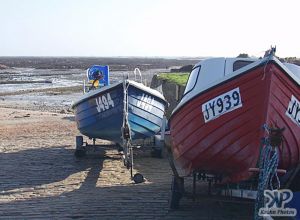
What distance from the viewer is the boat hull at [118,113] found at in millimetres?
10516

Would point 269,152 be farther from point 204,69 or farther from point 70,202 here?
point 70,202

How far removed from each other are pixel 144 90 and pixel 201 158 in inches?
163

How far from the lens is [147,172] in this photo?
405 inches

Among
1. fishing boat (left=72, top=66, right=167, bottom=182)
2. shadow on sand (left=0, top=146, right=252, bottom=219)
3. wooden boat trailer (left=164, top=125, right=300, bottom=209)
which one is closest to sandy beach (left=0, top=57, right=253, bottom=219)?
shadow on sand (left=0, top=146, right=252, bottom=219)

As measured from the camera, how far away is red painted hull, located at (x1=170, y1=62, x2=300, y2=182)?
→ 6.14 metres

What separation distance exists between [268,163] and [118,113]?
533 centimetres

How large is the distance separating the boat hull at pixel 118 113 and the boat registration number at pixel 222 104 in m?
3.98

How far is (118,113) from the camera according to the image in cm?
1056

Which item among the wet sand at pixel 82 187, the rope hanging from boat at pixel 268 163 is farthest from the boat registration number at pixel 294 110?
the wet sand at pixel 82 187

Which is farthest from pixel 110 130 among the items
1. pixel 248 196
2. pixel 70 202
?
pixel 248 196

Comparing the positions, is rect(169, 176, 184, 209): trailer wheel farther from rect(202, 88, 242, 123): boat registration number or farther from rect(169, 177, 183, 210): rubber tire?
rect(202, 88, 242, 123): boat registration number

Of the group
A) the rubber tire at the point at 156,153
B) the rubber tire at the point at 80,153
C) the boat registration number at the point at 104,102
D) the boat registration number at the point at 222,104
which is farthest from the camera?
the rubber tire at the point at 156,153

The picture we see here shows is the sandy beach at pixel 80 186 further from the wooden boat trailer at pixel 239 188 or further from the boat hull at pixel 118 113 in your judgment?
the boat hull at pixel 118 113

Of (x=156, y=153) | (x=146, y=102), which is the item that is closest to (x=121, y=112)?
(x=146, y=102)
